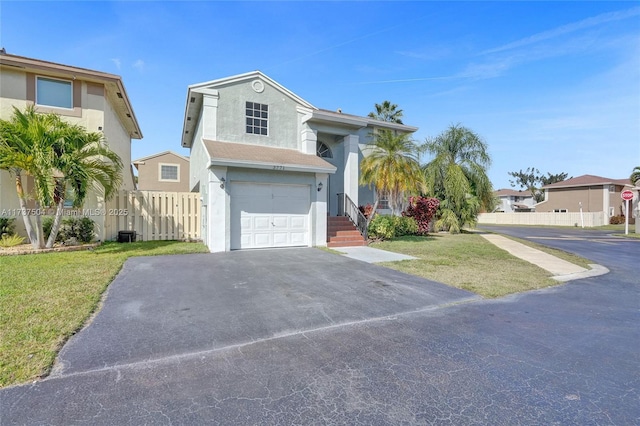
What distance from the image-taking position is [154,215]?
42.8 ft

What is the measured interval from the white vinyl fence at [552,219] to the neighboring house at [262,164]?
23.5 metres

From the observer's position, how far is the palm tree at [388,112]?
36938 millimetres

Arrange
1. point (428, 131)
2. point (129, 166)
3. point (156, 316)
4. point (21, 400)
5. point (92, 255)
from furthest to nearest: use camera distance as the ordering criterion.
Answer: point (428, 131), point (129, 166), point (92, 255), point (156, 316), point (21, 400)

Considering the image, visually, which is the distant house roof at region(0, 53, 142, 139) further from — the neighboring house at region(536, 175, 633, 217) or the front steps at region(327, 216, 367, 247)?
the neighboring house at region(536, 175, 633, 217)

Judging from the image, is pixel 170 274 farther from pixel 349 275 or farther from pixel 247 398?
pixel 247 398

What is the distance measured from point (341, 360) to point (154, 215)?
12.3 metres

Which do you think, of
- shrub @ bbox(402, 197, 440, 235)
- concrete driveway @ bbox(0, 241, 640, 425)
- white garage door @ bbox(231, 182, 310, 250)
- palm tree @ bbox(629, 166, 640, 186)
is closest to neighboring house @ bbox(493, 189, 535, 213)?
palm tree @ bbox(629, 166, 640, 186)

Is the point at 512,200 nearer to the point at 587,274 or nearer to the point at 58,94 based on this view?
the point at 587,274

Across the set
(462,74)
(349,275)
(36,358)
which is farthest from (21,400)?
(462,74)

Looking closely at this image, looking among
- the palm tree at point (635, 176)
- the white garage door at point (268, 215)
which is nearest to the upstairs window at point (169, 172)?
the white garage door at point (268, 215)

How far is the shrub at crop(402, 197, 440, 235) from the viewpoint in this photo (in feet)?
58.1

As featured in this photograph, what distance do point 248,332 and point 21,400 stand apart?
2.18 m

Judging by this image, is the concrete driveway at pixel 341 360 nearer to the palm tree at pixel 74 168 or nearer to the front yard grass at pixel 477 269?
the front yard grass at pixel 477 269

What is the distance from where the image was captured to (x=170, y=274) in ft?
23.7
